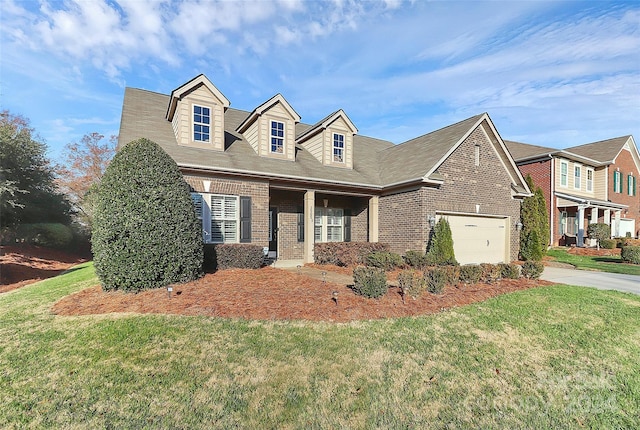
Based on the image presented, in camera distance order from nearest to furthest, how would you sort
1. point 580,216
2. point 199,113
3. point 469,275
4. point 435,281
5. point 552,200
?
point 435,281
point 469,275
point 199,113
point 580,216
point 552,200

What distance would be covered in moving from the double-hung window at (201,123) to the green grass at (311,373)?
6962 mm

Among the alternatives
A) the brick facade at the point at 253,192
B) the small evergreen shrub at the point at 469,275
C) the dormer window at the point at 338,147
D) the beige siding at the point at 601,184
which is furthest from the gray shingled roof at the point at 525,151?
the brick facade at the point at 253,192

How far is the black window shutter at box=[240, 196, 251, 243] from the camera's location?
33.3ft

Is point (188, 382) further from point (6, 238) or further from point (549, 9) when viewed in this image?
point (6, 238)

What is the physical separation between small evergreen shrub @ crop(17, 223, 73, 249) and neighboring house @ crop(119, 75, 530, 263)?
36.9ft

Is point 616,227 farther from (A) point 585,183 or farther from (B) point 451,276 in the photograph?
(B) point 451,276

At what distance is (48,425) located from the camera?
107 inches

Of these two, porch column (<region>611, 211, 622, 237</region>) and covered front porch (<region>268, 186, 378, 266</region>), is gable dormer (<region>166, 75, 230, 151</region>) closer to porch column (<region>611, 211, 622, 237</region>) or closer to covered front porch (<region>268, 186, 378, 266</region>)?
covered front porch (<region>268, 186, 378, 266</region>)

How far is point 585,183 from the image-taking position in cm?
2212

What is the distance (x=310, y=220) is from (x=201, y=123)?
5.20 meters

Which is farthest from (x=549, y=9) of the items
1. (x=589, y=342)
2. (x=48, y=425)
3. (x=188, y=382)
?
(x=48, y=425)

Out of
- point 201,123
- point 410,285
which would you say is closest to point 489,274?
point 410,285

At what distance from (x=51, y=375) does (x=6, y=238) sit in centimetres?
2035

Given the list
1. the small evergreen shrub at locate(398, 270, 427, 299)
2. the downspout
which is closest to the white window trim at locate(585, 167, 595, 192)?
the downspout
